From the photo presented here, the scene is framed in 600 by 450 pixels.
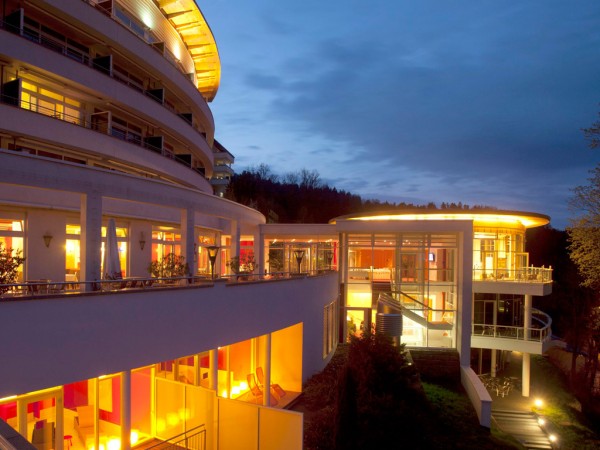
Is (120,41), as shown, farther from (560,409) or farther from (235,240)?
(560,409)

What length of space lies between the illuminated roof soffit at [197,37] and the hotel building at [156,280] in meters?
0.13

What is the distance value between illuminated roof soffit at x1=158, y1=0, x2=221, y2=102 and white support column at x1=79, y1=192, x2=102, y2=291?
15437 millimetres

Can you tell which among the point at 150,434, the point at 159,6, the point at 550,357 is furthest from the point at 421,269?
the point at 550,357

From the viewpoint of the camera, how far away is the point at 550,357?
39.9 metres

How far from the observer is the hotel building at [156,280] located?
10336 millimetres

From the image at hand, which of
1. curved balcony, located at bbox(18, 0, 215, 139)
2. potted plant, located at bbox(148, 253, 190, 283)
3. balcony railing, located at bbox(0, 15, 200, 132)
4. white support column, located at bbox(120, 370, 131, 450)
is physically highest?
curved balcony, located at bbox(18, 0, 215, 139)

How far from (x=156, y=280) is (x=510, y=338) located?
67.4 ft

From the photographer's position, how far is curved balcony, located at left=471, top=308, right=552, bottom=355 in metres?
25.4

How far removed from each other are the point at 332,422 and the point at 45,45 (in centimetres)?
1460

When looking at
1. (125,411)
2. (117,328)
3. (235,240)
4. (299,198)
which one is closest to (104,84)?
(235,240)

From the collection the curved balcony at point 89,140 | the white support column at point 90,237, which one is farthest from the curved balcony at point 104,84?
the white support column at point 90,237

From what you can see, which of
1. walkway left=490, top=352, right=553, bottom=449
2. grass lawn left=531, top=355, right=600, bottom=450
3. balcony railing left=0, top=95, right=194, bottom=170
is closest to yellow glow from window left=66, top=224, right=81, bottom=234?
balcony railing left=0, top=95, right=194, bottom=170

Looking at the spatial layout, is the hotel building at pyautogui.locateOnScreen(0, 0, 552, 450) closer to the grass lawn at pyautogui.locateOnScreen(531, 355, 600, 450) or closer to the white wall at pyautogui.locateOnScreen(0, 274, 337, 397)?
the white wall at pyautogui.locateOnScreen(0, 274, 337, 397)

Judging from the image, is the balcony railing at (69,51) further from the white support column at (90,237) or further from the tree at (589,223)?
the tree at (589,223)
